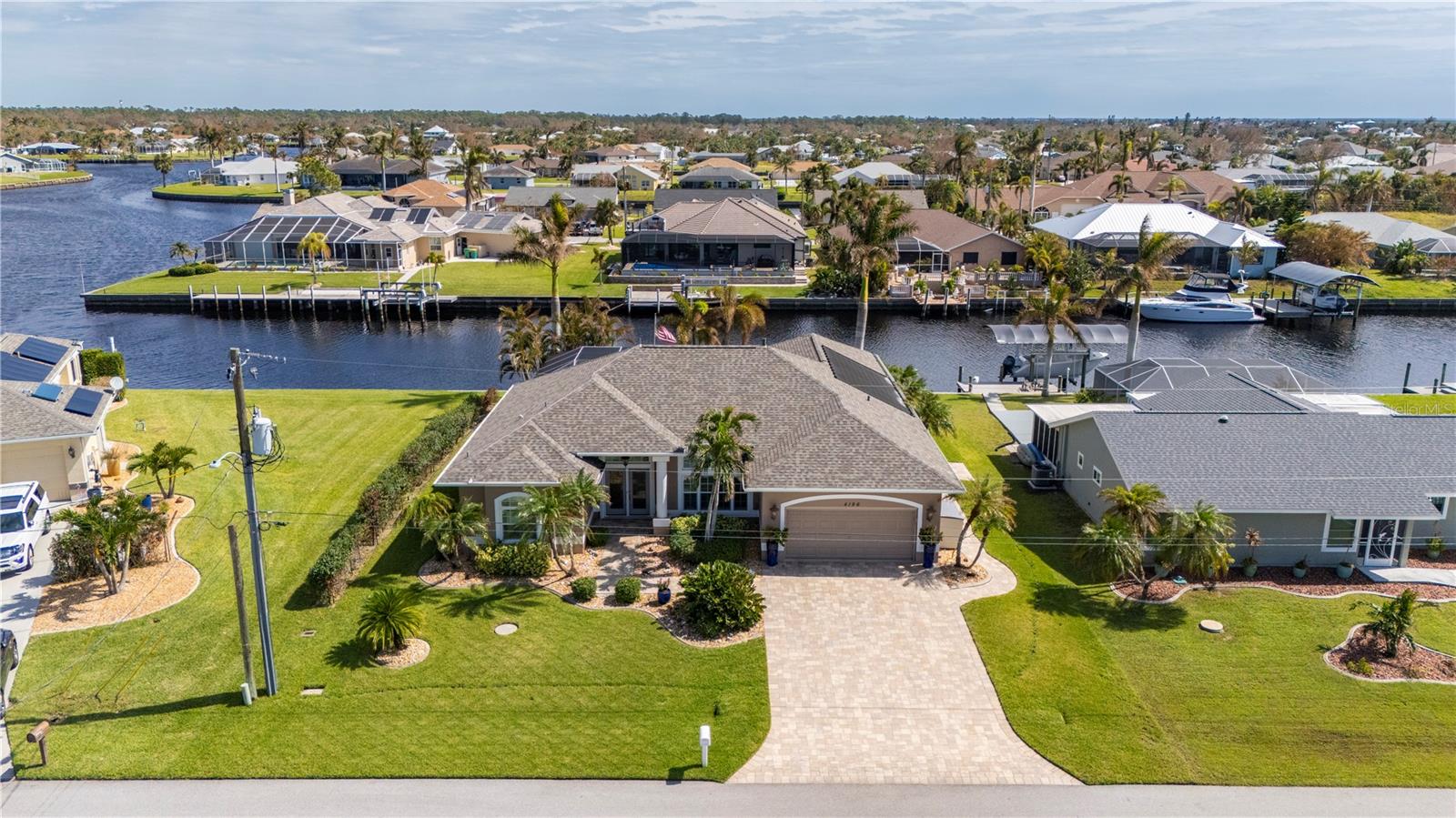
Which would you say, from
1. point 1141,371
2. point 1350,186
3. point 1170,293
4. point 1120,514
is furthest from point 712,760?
point 1350,186

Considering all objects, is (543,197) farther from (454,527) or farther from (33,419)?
(454,527)

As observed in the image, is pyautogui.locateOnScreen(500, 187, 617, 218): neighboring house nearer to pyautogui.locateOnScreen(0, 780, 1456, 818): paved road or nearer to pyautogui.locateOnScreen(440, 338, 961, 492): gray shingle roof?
pyautogui.locateOnScreen(440, 338, 961, 492): gray shingle roof

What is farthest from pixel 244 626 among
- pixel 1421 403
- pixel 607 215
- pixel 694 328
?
pixel 607 215

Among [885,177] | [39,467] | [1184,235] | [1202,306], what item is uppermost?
[885,177]

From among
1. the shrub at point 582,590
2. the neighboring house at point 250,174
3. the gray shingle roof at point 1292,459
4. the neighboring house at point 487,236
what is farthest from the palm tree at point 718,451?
the neighboring house at point 250,174

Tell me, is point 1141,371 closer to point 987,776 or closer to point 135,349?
point 987,776
